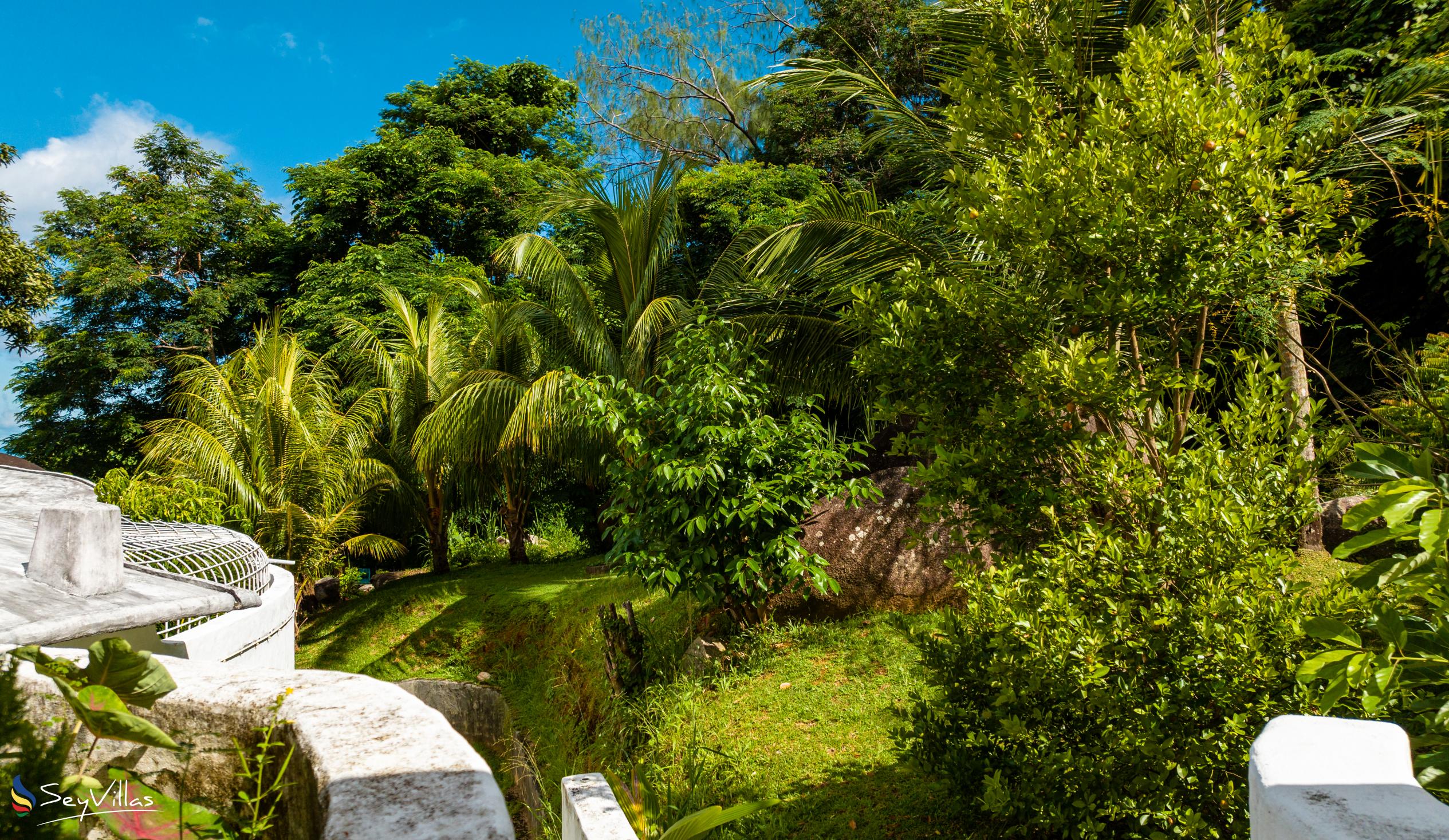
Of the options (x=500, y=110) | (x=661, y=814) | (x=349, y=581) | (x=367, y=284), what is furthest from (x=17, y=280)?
(x=661, y=814)

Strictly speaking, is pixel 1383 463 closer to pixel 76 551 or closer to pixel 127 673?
pixel 127 673

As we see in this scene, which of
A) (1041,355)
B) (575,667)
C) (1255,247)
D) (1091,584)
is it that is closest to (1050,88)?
(1255,247)

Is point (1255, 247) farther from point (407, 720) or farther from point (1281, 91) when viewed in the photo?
point (407, 720)

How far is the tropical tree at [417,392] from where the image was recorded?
13.8m

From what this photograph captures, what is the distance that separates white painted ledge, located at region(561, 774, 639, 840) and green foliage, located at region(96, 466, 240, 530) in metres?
9.37

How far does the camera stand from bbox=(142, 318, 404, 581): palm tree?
11930 mm

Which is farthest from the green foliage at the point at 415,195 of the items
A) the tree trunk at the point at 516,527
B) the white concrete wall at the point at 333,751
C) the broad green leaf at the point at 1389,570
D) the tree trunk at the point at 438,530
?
the broad green leaf at the point at 1389,570

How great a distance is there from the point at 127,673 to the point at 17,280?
17.1 meters

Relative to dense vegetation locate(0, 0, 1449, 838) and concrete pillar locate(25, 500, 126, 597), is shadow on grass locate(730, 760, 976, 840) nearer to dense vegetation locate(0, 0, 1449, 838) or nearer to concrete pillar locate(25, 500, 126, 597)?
dense vegetation locate(0, 0, 1449, 838)

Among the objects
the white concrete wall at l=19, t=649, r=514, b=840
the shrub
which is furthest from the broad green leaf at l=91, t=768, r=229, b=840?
the shrub

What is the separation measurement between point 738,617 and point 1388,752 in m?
5.92

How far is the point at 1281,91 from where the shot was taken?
10.4ft

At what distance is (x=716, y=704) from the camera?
5.89 metres

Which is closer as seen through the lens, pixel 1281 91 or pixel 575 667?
pixel 1281 91
